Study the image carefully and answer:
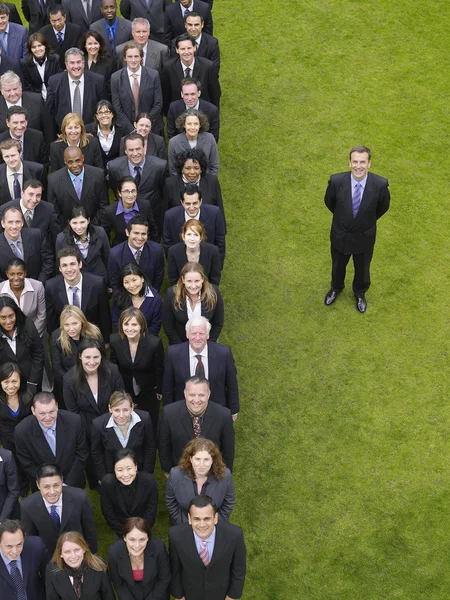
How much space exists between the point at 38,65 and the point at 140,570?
6252mm

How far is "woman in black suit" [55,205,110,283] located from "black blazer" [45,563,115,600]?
294 cm

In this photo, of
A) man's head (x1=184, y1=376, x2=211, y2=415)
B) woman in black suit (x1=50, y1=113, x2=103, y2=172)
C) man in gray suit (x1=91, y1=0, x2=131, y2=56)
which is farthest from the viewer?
man in gray suit (x1=91, y1=0, x2=131, y2=56)

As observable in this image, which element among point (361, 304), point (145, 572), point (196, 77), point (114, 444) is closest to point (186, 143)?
point (196, 77)

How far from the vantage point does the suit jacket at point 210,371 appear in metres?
7.83

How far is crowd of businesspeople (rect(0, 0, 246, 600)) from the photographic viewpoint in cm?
672

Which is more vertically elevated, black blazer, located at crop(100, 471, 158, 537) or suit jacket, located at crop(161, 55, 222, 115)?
suit jacket, located at crop(161, 55, 222, 115)

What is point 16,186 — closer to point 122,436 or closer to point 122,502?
point 122,436

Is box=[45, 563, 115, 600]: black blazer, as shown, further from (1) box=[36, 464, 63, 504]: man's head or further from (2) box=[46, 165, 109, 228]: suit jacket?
(2) box=[46, 165, 109, 228]: suit jacket

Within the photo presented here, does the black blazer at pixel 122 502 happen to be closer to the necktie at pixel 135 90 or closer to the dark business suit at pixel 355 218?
the dark business suit at pixel 355 218

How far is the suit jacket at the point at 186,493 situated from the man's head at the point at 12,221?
2.84 meters

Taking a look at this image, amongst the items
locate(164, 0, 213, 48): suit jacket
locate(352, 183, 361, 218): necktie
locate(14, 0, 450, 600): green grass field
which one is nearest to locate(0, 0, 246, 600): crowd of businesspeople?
locate(164, 0, 213, 48): suit jacket

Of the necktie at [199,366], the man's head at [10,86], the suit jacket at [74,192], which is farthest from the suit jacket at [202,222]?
the man's head at [10,86]

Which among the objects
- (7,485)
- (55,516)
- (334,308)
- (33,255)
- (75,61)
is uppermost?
(75,61)

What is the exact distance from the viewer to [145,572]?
6.65 meters
